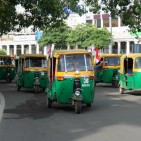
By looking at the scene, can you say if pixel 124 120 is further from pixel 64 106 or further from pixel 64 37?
pixel 64 37

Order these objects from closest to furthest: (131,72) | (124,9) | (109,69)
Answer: (131,72)
(124,9)
(109,69)

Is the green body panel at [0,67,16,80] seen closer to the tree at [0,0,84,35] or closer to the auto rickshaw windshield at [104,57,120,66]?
the tree at [0,0,84,35]

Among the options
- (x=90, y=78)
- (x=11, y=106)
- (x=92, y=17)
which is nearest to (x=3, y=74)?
(x=11, y=106)

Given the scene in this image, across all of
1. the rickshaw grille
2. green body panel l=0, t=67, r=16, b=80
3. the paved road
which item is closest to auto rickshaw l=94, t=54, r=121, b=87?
green body panel l=0, t=67, r=16, b=80

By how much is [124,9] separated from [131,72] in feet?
15.6

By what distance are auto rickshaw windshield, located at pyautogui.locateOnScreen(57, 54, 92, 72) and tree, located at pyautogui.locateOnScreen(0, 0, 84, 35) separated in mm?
7396

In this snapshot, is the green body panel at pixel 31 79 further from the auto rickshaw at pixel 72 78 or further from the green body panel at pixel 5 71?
the green body panel at pixel 5 71

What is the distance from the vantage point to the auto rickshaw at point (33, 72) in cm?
2419

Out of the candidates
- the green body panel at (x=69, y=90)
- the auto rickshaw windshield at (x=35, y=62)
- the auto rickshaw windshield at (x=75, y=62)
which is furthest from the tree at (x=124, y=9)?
the green body panel at (x=69, y=90)

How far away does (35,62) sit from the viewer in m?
24.8

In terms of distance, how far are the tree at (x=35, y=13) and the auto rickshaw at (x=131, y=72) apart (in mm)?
4868

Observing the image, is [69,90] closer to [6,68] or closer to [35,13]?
[35,13]

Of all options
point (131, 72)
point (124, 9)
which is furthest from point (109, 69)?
point (131, 72)

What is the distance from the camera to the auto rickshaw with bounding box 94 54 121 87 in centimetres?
2822
